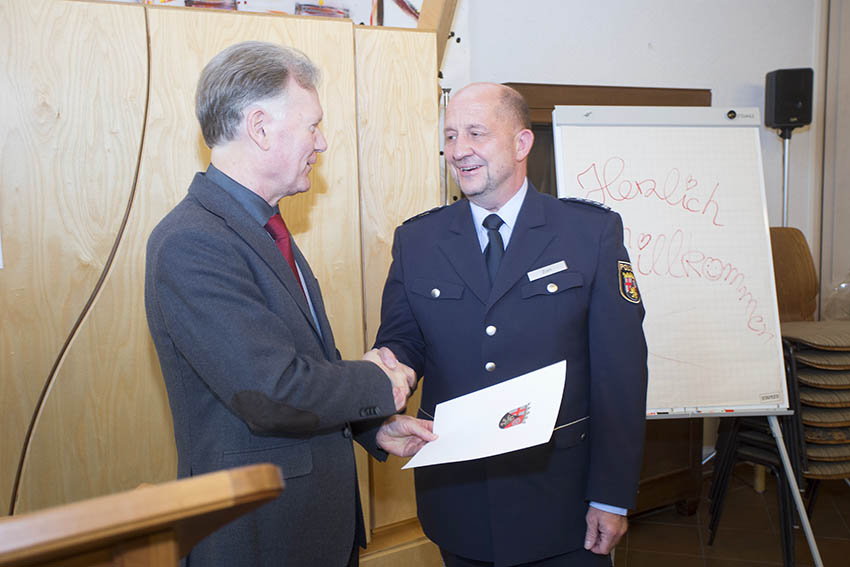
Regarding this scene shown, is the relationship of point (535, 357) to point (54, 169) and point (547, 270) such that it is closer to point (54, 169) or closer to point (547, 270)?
point (547, 270)

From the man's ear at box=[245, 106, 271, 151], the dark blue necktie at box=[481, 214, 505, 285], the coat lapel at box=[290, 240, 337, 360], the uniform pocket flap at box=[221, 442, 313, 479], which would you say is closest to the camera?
the uniform pocket flap at box=[221, 442, 313, 479]

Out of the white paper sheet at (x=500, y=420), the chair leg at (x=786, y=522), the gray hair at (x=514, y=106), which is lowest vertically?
the chair leg at (x=786, y=522)

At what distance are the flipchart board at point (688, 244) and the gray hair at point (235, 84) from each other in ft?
4.54

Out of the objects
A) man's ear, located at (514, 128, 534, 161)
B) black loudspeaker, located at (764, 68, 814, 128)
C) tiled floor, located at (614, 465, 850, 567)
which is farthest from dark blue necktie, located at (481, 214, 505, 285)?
black loudspeaker, located at (764, 68, 814, 128)

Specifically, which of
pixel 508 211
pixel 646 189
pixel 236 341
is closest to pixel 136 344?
pixel 236 341

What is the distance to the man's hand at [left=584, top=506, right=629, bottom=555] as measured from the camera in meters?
1.44

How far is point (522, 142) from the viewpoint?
173cm

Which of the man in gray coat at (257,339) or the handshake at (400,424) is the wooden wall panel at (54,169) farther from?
the handshake at (400,424)

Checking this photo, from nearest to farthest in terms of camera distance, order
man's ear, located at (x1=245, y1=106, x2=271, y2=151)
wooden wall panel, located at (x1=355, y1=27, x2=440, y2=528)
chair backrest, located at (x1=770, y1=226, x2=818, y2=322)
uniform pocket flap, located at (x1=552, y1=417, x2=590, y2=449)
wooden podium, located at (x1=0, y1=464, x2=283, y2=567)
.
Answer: wooden podium, located at (x1=0, y1=464, x2=283, y2=567), man's ear, located at (x1=245, y1=106, x2=271, y2=151), uniform pocket flap, located at (x1=552, y1=417, x2=590, y2=449), wooden wall panel, located at (x1=355, y1=27, x2=440, y2=528), chair backrest, located at (x1=770, y1=226, x2=818, y2=322)

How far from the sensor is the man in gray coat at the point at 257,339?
107 centimetres

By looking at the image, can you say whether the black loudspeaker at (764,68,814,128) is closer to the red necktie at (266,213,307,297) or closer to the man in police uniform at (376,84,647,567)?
the man in police uniform at (376,84,647,567)

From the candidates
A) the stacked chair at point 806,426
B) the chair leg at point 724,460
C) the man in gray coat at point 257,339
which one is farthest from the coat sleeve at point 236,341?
the chair leg at point 724,460

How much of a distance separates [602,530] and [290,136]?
3.77 feet

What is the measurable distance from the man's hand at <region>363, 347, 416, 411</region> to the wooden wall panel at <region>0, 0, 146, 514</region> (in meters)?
1.03
